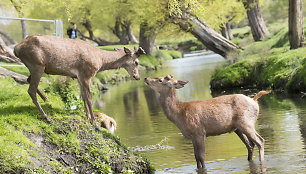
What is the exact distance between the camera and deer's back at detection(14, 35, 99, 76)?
9.43 metres

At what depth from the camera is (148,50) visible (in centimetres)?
4756

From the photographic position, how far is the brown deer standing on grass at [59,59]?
945 centimetres

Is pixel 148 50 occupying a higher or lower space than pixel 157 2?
lower

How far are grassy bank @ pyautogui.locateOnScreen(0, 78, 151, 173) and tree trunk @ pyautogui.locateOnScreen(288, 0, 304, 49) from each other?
1613 cm

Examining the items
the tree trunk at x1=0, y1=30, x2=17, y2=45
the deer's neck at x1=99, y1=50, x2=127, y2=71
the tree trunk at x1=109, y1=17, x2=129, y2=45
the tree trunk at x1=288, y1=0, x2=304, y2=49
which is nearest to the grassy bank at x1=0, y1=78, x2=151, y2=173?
the deer's neck at x1=99, y1=50, x2=127, y2=71

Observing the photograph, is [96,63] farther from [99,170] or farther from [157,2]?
[157,2]

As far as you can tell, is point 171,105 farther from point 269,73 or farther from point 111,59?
point 269,73

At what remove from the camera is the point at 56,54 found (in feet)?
31.7

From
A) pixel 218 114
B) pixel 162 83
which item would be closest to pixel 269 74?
pixel 218 114

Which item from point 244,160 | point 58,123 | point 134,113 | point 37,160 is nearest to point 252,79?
point 134,113

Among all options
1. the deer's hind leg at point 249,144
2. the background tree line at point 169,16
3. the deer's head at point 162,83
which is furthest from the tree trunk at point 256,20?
the deer's head at point 162,83

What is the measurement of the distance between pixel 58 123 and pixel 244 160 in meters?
3.89

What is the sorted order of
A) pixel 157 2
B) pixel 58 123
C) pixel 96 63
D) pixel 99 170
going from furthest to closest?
pixel 157 2 → pixel 96 63 → pixel 58 123 → pixel 99 170

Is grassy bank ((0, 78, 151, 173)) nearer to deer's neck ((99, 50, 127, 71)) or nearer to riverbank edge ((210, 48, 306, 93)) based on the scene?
deer's neck ((99, 50, 127, 71))
